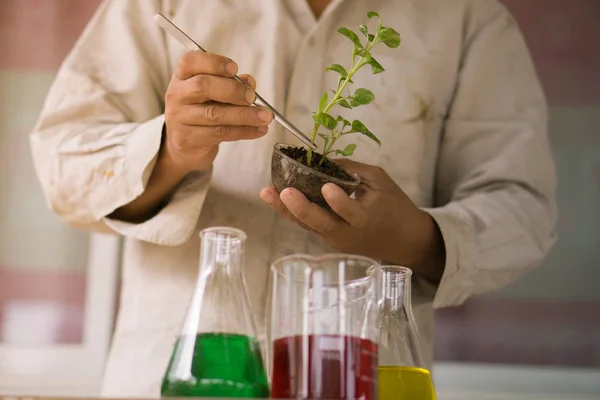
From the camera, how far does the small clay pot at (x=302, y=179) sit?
95 centimetres

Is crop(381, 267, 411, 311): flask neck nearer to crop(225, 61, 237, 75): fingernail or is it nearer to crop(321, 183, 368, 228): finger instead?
crop(321, 183, 368, 228): finger

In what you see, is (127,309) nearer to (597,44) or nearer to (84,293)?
(84,293)

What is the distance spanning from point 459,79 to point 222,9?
388mm

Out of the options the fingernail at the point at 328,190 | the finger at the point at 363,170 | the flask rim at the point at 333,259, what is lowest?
the flask rim at the point at 333,259

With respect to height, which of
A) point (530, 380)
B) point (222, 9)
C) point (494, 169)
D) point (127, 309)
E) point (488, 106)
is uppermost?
point (222, 9)

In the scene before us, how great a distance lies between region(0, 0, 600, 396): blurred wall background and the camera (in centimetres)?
188

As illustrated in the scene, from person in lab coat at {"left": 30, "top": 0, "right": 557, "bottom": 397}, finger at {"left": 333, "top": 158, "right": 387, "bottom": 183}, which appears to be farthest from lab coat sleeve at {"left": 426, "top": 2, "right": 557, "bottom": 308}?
finger at {"left": 333, "top": 158, "right": 387, "bottom": 183}

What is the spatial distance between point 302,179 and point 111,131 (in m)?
0.40

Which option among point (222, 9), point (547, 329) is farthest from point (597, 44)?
point (222, 9)

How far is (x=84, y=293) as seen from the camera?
193 cm

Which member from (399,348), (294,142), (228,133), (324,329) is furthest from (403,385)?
(294,142)

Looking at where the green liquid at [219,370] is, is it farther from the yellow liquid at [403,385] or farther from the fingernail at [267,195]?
the fingernail at [267,195]

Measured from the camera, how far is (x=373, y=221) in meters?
1.07

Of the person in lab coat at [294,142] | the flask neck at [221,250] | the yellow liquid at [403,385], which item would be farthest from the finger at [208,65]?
the yellow liquid at [403,385]
